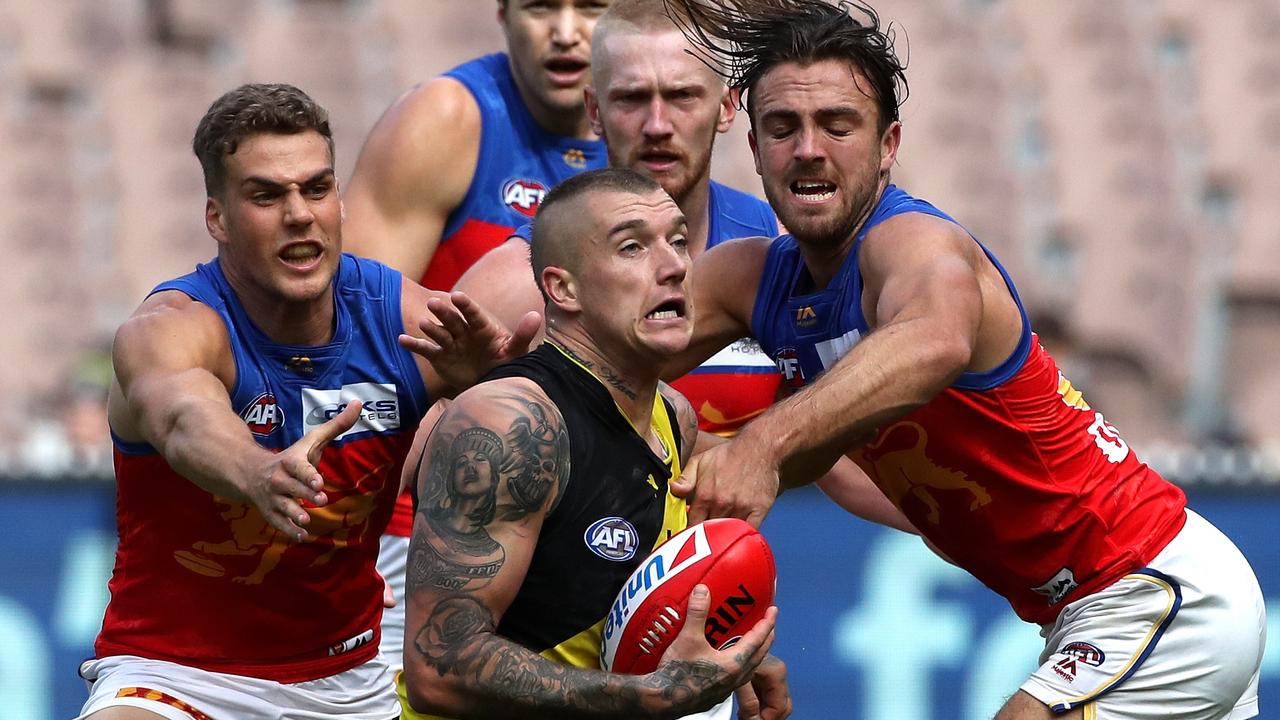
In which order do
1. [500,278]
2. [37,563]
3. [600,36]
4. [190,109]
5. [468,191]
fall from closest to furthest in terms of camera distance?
[500,278] < [600,36] < [468,191] < [37,563] < [190,109]

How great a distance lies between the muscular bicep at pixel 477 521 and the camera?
4051mm

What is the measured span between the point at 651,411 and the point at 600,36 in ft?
6.12

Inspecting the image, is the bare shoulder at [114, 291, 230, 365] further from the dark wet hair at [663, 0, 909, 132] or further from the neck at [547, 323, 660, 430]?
the dark wet hair at [663, 0, 909, 132]

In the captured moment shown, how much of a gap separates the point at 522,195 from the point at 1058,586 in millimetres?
2633

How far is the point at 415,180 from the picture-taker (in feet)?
21.4

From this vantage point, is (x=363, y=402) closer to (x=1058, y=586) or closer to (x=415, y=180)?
(x=415, y=180)

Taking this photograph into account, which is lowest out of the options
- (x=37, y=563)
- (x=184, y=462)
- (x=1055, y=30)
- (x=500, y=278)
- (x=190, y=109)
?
(x=37, y=563)

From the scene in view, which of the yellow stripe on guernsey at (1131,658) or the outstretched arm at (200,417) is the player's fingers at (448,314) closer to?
the outstretched arm at (200,417)

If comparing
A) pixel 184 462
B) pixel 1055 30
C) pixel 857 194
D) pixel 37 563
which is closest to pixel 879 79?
pixel 857 194

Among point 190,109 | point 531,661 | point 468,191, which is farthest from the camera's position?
point 190,109

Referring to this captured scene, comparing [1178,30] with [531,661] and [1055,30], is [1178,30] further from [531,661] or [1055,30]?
[531,661]

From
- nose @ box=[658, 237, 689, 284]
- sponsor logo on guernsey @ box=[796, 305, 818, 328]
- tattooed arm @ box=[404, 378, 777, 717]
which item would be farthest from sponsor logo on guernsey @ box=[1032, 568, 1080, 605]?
nose @ box=[658, 237, 689, 284]

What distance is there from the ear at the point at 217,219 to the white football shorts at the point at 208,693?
1274 millimetres

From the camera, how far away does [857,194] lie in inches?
191
